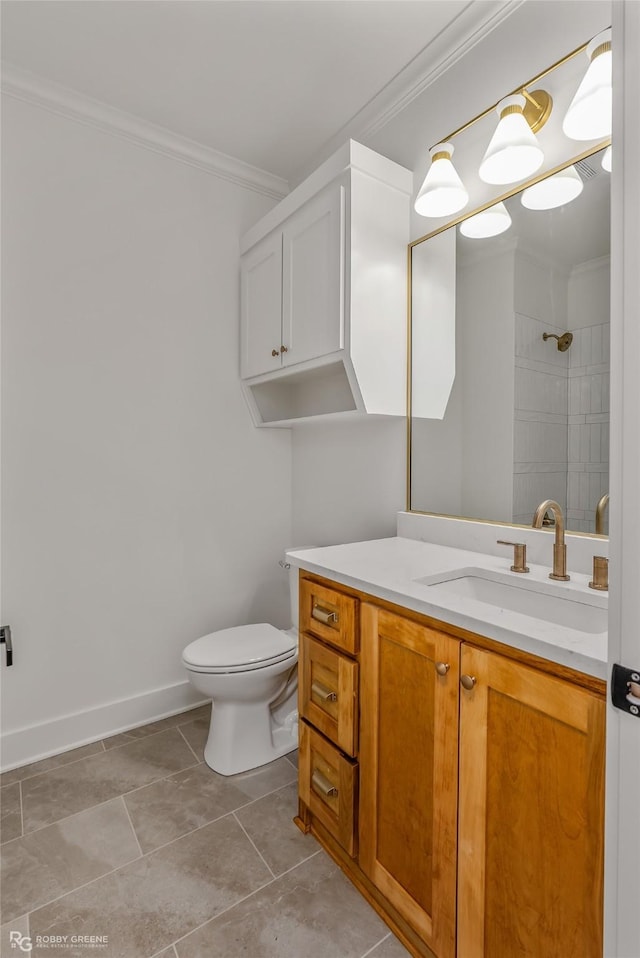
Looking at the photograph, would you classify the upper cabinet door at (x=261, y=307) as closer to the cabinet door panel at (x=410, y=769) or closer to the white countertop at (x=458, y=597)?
the white countertop at (x=458, y=597)

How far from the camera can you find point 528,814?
864mm

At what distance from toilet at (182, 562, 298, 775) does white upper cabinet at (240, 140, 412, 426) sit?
1002mm

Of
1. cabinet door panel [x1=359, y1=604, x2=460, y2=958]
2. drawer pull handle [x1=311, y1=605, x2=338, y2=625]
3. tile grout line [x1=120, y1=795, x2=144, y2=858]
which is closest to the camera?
cabinet door panel [x1=359, y1=604, x2=460, y2=958]

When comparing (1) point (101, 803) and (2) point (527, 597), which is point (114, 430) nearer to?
(1) point (101, 803)

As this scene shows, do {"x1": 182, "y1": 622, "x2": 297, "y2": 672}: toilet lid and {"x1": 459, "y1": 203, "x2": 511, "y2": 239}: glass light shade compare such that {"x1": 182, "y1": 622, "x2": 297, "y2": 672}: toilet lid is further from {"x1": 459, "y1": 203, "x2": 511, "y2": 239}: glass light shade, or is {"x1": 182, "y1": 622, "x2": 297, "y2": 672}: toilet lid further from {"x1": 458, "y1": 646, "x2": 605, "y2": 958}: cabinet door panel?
{"x1": 459, "y1": 203, "x2": 511, "y2": 239}: glass light shade

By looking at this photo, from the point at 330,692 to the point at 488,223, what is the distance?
5.16 ft

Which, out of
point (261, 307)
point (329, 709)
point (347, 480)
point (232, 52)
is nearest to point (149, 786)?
point (329, 709)

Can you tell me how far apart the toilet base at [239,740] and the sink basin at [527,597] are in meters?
1.01

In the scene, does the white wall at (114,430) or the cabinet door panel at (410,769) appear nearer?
the cabinet door panel at (410,769)

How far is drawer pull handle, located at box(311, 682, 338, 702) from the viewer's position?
4.46 ft

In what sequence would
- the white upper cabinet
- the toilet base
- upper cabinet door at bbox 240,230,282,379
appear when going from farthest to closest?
upper cabinet door at bbox 240,230,282,379 < the toilet base < the white upper cabinet

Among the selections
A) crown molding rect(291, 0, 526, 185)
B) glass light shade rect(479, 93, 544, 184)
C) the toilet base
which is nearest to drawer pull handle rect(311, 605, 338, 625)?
the toilet base

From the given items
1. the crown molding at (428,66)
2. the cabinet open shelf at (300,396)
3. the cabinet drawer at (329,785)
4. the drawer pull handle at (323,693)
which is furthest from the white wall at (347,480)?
the crown molding at (428,66)

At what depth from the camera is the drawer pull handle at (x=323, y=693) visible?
53.5 inches
